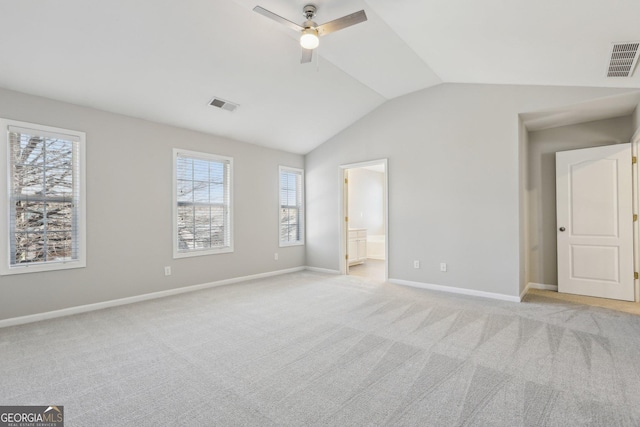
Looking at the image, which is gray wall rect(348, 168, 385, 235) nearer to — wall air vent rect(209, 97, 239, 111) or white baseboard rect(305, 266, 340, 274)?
white baseboard rect(305, 266, 340, 274)

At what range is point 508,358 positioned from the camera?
2.47 meters

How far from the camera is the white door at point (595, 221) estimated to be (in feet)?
13.4

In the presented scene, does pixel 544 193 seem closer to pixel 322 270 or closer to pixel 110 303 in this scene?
pixel 322 270

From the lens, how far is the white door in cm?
407

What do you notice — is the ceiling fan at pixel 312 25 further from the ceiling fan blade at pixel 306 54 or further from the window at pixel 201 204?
the window at pixel 201 204

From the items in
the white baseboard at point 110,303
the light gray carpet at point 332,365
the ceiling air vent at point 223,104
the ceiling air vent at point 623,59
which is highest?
the ceiling air vent at point 223,104

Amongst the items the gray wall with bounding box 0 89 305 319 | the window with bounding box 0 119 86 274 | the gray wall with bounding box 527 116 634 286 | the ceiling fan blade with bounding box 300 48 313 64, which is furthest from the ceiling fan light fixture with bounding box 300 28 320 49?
the gray wall with bounding box 527 116 634 286

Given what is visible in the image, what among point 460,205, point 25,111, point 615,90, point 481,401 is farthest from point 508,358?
point 25,111

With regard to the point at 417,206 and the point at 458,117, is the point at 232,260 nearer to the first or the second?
the point at 417,206

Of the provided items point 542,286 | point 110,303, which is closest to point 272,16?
point 110,303

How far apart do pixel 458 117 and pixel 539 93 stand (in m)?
0.98

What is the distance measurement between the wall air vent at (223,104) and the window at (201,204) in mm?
924

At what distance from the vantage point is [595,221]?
14.0 ft

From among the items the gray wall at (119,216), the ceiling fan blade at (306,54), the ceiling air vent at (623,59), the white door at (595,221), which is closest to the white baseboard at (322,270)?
the gray wall at (119,216)
